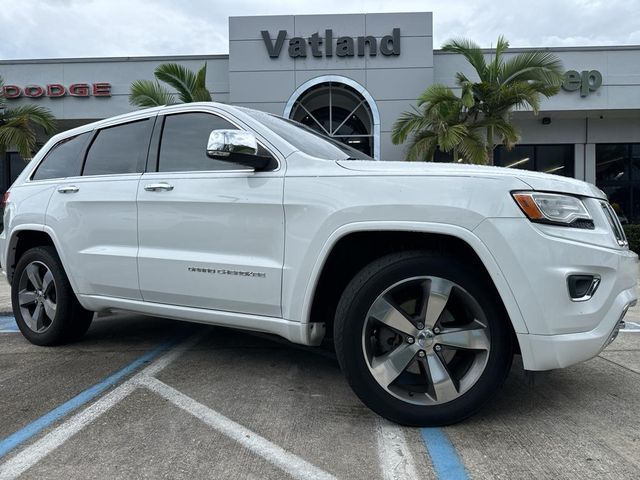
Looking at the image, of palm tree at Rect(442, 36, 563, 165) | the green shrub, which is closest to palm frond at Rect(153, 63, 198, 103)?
palm tree at Rect(442, 36, 563, 165)

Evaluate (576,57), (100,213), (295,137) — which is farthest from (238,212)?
(576,57)

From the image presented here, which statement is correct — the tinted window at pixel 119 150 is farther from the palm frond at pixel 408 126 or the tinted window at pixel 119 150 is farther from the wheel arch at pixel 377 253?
the palm frond at pixel 408 126

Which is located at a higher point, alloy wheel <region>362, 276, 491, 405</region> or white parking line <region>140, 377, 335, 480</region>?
alloy wheel <region>362, 276, 491, 405</region>

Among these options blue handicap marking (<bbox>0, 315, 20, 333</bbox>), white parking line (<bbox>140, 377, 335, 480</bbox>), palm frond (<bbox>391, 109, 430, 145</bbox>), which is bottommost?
blue handicap marking (<bbox>0, 315, 20, 333</bbox>)

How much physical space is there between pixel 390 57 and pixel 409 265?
13.5 metres

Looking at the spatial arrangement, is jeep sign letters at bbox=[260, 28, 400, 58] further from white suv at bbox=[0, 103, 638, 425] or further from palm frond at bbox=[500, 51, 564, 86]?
white suv at bbox=[0, 103, 638, 425]

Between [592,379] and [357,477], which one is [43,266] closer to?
[357,477]

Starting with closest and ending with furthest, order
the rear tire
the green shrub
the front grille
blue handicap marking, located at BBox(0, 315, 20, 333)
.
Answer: the front grille
the rear tire
blue handicap marking, located at BBox(0, 315, 20, 333)
the green shrub

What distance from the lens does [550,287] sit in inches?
89.9

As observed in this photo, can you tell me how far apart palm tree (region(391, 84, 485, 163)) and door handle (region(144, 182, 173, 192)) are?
30.0ft

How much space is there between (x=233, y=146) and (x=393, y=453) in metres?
1.82

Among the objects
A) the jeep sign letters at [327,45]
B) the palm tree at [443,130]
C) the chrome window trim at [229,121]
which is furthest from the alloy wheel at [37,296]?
the jeep sign letters at [327,45]

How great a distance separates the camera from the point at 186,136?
3479 mm

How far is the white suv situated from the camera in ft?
7.69
